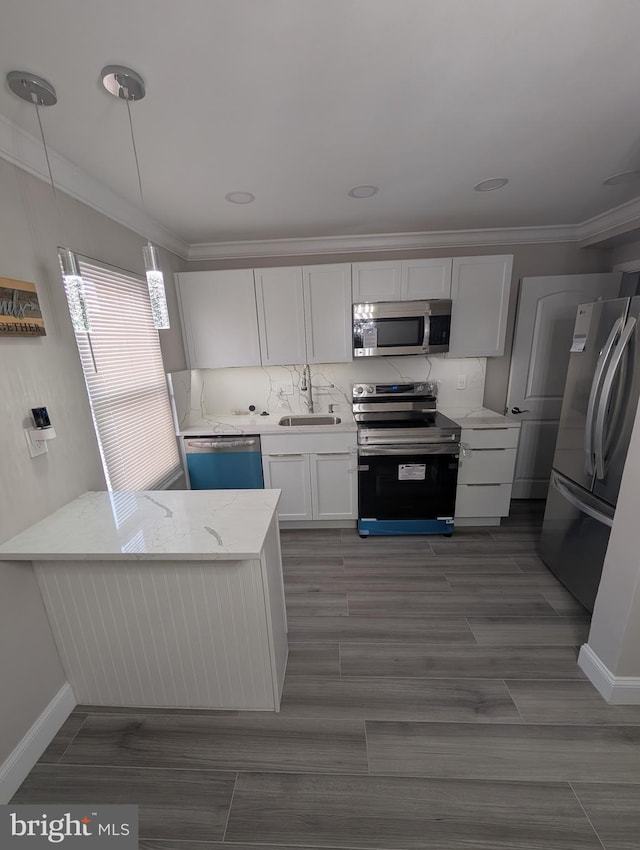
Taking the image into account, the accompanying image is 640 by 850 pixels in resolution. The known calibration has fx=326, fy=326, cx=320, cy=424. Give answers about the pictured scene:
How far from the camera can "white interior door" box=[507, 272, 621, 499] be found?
2756mm

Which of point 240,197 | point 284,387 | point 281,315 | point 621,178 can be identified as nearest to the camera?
point 621,178

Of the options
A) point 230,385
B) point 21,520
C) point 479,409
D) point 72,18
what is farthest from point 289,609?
point 72,18

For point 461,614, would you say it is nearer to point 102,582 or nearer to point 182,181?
point 102,582

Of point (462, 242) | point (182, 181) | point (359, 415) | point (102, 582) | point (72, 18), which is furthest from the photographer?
point (359, 415)

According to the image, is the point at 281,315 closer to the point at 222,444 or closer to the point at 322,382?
the point at 322,382

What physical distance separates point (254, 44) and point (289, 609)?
2.55m

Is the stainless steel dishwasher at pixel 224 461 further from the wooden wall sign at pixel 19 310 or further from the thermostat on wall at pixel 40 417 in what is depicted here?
the wooden wall sign at pixel 19 310

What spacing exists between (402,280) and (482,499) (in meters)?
1.93

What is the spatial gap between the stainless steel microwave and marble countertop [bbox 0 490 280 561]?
63.5 inches

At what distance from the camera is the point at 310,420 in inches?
123

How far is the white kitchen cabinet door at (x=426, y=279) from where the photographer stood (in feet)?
8.63

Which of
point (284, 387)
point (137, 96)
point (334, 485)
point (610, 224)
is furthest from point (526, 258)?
point (137, 96)

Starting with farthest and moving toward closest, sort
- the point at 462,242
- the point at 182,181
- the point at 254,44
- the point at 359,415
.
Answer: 1. the point at 359,415
2. the point at 462,242
3. the point at 182,181
4. the point at 254,44

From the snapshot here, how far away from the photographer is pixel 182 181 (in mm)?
1770
